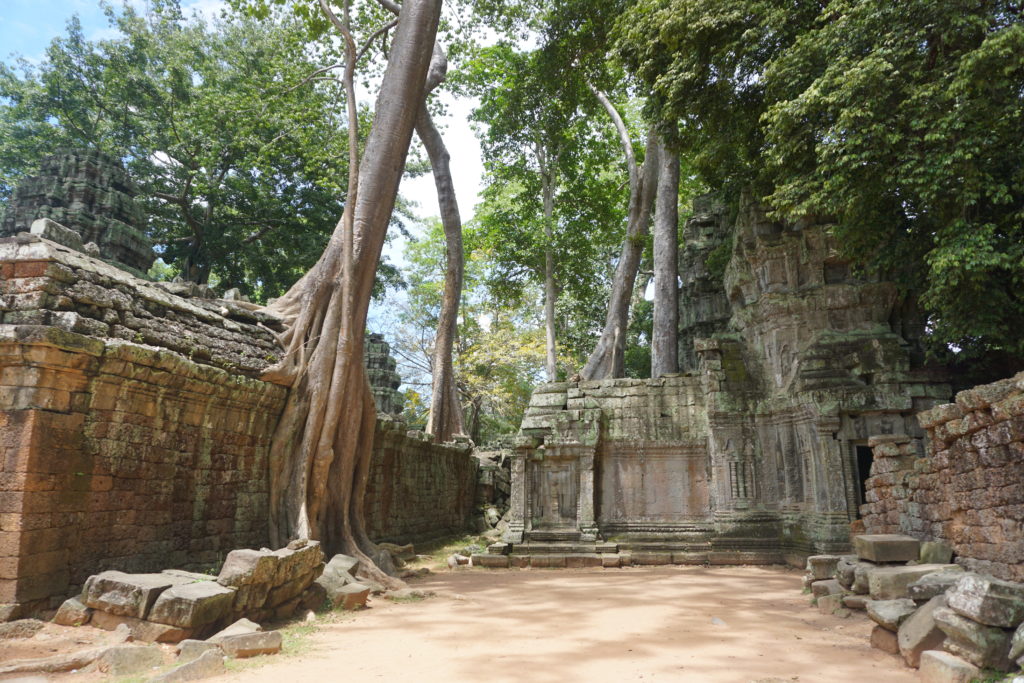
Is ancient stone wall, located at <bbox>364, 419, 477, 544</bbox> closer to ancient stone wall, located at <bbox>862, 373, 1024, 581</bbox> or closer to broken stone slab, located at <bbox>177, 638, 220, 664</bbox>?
broken stone slab, located at <bbox>177, 638, 220, 664</bbox>

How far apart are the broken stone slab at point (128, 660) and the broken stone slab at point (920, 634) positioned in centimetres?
525

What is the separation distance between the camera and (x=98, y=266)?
639 cm

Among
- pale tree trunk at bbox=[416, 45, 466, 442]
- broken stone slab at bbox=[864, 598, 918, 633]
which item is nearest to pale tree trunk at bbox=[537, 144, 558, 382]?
pale tree trunk at bbox=[416, 45, 466, 442]

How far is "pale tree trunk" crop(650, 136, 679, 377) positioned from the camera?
15320 mm

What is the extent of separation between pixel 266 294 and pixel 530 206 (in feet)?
31.4

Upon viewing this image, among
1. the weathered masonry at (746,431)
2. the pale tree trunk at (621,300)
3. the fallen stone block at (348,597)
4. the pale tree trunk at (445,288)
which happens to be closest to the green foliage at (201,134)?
the pale tree trunk at (445,288)

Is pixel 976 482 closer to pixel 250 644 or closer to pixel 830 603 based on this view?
pixel 830 603

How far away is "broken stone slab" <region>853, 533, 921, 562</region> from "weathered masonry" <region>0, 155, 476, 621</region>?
21.8 feet

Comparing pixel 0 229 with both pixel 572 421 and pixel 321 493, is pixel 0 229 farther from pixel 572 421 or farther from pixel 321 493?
pixel 572 421

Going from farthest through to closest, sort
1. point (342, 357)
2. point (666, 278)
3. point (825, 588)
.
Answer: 1. point (666, 278)
2. point (342, 357)
3. point (825, 588)

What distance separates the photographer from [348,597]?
278 inches

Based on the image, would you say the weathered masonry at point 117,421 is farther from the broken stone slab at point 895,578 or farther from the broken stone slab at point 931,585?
the broken stone slab at point 931,585

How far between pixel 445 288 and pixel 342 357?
330 inches

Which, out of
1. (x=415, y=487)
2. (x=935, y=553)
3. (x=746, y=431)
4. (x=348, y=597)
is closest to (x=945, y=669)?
(x=935, y=553)
